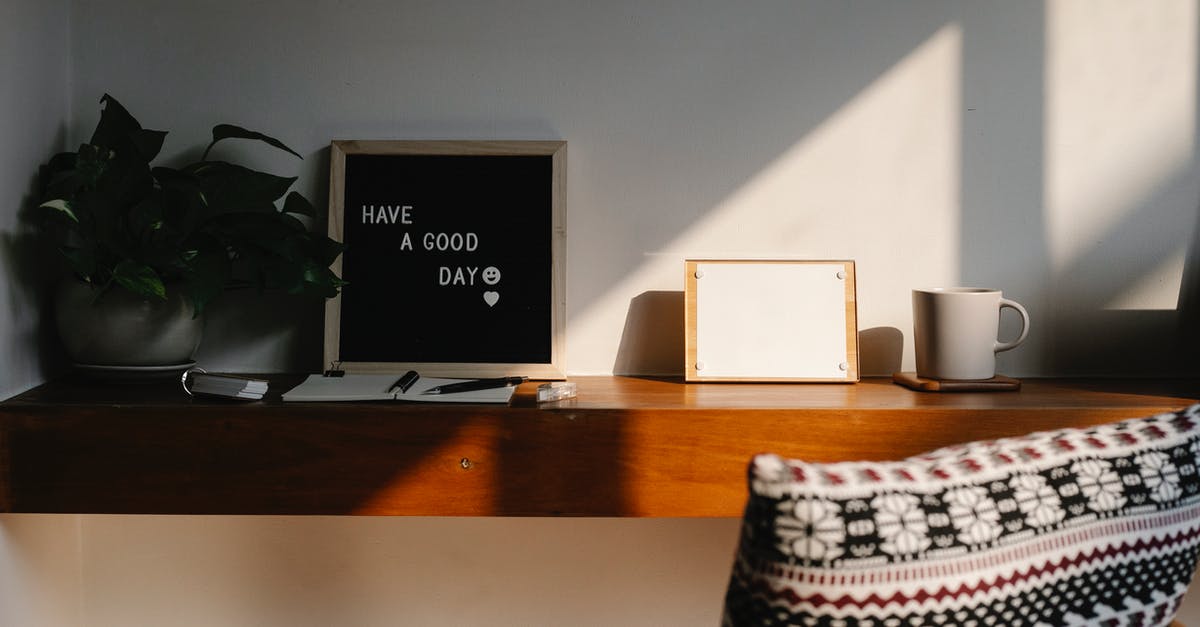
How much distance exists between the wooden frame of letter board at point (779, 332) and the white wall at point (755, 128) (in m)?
0.08

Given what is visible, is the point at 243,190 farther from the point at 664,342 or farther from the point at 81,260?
the point at 664,342

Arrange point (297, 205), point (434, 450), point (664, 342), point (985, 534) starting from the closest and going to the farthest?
point (985, 534) → point (434, 450) → point (297, 205) → point (664, 342)

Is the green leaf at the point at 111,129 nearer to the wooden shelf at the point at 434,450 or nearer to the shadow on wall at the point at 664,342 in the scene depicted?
the wooden shelf at the point at 434,450

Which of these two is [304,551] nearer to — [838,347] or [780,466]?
[838,347]

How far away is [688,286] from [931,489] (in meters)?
0.88

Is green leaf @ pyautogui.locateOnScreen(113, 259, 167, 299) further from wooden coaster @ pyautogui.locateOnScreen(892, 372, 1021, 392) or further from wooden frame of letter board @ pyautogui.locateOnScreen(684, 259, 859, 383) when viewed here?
wooden coaster @ pyautogui.locateOnScreen(892, 372, 1021, 392)

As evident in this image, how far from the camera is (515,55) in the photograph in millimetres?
1479

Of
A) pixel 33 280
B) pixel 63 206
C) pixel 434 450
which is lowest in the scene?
pixel 434 450

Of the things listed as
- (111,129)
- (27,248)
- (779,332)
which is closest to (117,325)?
(27,248)

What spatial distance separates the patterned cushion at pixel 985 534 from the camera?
0.54 metres

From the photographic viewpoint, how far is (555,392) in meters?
1.22

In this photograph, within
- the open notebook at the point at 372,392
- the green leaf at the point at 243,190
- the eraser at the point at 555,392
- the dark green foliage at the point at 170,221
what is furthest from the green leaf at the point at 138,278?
the eraser at the point at 555,392

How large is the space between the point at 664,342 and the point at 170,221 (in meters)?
0.86

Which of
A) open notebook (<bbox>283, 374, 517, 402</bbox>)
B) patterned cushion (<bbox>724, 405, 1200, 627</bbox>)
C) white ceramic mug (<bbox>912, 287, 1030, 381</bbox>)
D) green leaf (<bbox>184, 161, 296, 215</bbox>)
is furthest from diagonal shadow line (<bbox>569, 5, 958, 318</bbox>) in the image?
patterned cushion (<bbox>724, 405, 1200, 627</bbox>)
